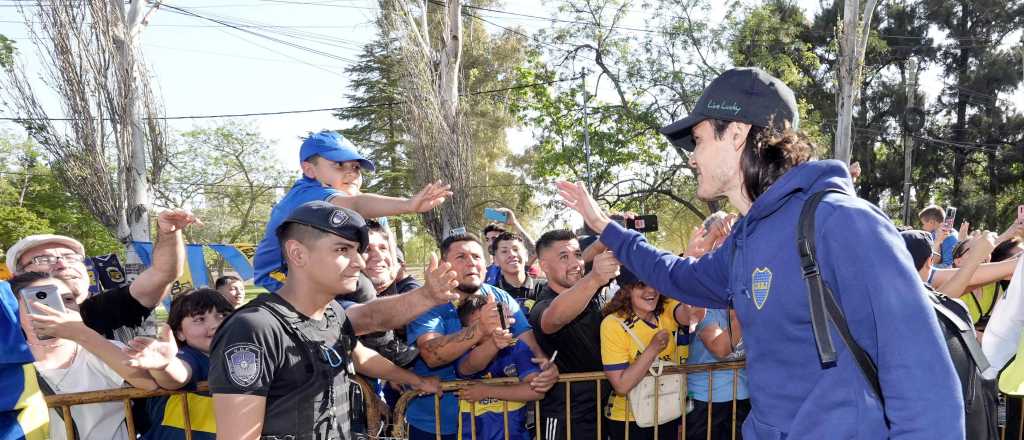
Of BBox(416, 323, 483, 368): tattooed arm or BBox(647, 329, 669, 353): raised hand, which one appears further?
BBox(647, 329, 669, 353): raised hand

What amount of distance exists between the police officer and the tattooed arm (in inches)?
22.4

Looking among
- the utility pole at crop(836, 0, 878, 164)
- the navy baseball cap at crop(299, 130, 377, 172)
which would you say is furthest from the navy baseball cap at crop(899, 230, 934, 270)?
the utility pole at crop(836, 0, 878, 164)

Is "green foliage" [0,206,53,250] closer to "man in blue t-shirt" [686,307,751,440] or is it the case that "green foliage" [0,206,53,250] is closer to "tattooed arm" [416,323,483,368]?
"tattooed arm" [416,323,483,368]

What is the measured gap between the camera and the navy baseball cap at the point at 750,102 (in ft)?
6.95

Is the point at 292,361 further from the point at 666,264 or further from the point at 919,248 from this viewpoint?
the point at 919,248

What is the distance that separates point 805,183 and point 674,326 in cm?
258

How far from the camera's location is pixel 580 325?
13.9 ft

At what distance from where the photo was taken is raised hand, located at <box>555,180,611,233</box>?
10.1 ft

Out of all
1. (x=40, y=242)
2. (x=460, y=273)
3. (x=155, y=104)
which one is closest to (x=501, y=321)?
(x=460, y=273)

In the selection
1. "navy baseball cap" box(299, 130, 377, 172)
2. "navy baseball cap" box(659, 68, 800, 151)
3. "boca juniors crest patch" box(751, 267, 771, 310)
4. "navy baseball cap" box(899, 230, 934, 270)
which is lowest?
"navy baseball cap" box(899, 230, 934, 270)

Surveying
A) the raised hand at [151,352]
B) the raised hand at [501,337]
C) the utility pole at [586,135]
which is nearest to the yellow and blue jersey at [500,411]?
the raised hand at [501,337]

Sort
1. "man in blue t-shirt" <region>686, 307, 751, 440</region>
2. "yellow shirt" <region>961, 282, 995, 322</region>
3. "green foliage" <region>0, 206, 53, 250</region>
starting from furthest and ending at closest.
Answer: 1. "green foliage" <region>0, 206, 53, 250</region>
2. "yellow shirt" <region>961, 282, 995, 322</region>
3. "man in blue t-shirt" <region>686, 307, 751, 440</region>

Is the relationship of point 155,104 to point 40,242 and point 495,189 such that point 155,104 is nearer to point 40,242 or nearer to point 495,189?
point 40,242

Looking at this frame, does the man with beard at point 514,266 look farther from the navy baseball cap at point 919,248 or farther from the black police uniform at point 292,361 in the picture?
the black police uniform at point 292,361
